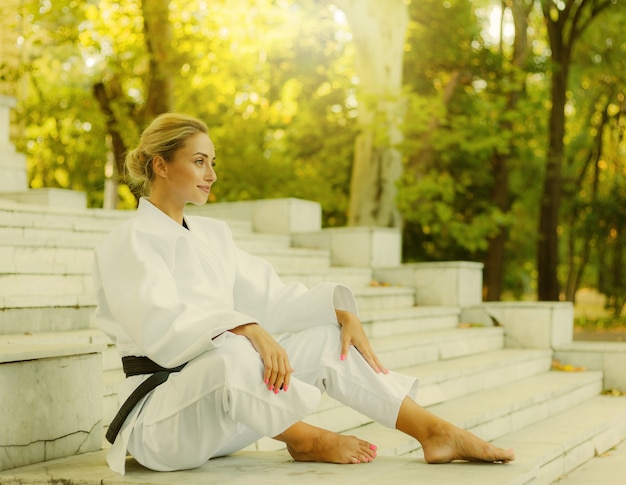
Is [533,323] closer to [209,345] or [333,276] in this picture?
[333,276]

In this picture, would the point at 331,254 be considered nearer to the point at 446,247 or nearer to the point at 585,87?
the point at 446,247

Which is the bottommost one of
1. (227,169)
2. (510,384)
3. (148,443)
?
(510,384)

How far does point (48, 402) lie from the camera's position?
11.3 feet

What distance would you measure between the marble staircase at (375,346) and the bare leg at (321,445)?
11cm

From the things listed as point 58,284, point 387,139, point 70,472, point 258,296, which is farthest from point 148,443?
point 387,139

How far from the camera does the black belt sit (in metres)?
3.16

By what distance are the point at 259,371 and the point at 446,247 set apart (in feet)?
46.8

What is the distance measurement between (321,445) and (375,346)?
2847mm

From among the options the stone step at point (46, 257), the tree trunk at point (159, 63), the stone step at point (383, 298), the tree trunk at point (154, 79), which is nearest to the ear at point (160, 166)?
the stone step at point (46, 257)

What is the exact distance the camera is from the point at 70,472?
323cm

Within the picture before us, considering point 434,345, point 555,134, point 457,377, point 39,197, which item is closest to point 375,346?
point 457,377

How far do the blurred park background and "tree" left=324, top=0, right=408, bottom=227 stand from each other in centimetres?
2

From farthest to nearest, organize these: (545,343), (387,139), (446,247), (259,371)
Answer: (446,247)
(387,139)
(545,343)
(259,371)

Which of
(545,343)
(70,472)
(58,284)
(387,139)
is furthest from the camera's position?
(387,139)
